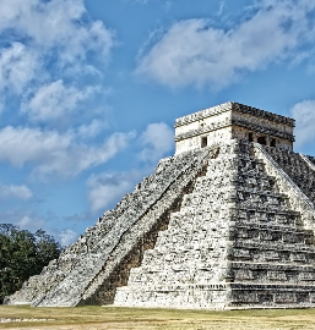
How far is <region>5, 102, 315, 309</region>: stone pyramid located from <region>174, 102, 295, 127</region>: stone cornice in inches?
1.6

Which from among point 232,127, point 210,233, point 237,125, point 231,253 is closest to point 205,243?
point 210,233

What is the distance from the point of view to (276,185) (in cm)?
2117

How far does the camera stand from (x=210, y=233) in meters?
17.7

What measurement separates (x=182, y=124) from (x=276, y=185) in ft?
17.9

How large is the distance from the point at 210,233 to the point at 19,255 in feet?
44.0

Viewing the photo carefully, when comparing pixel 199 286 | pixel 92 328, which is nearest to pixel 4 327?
pixel 92 328

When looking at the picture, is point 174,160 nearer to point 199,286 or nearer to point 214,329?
point 199,286

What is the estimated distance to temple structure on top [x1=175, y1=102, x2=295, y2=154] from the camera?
23438mm

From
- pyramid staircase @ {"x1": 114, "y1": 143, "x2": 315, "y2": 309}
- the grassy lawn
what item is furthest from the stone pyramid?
the grassy lawn

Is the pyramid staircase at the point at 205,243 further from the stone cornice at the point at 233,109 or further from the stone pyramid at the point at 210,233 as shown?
the stone cornice at the point at 233,109

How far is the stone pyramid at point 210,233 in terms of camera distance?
54.1ft

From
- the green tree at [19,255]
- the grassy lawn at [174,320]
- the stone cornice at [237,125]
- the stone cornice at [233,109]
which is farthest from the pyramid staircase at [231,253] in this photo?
the green tree at [19,255]

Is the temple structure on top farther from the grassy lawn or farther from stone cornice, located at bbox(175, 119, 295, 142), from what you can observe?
the grassy lawn

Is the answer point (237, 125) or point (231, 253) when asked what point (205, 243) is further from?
point (237, 125)
